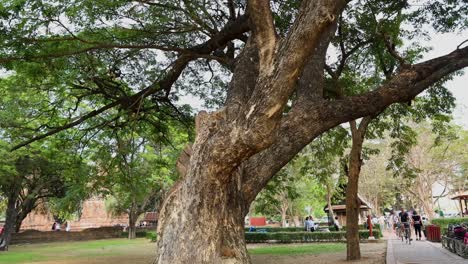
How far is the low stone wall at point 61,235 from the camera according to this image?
31.4 meters

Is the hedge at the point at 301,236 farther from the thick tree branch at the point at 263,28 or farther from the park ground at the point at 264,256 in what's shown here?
the thick tree branch at the point at 263,28

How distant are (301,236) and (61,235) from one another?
814 inches

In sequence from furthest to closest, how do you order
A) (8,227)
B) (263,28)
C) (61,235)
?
(61,235) < (8,227) < (263,28)

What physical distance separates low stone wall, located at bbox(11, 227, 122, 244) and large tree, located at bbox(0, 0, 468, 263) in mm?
25067

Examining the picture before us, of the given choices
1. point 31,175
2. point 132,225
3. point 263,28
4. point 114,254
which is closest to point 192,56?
point 263,28

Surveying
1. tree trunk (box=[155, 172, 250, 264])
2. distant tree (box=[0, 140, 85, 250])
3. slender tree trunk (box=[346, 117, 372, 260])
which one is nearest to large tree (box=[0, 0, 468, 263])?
tree trunk (box=[155, 172, 250, 264])

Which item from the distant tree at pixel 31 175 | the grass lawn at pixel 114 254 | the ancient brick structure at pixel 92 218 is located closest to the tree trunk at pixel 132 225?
the distant tree at pixel 31 175

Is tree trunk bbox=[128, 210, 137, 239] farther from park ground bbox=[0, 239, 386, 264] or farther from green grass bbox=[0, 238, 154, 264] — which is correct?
park ground bbox=[0, 239, 386, 264]

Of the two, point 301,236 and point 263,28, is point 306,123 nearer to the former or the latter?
point 263,28

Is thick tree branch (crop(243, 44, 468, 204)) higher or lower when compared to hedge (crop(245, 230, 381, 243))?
higher

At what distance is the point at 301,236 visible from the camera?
24766 mm

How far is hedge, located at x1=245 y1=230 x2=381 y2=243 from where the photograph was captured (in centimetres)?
2339

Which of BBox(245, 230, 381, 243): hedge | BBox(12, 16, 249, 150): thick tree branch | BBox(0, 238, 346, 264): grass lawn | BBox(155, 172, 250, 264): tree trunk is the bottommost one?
BBox(0, 238, 346, 264): grass lawn

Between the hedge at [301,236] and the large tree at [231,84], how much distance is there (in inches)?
610
